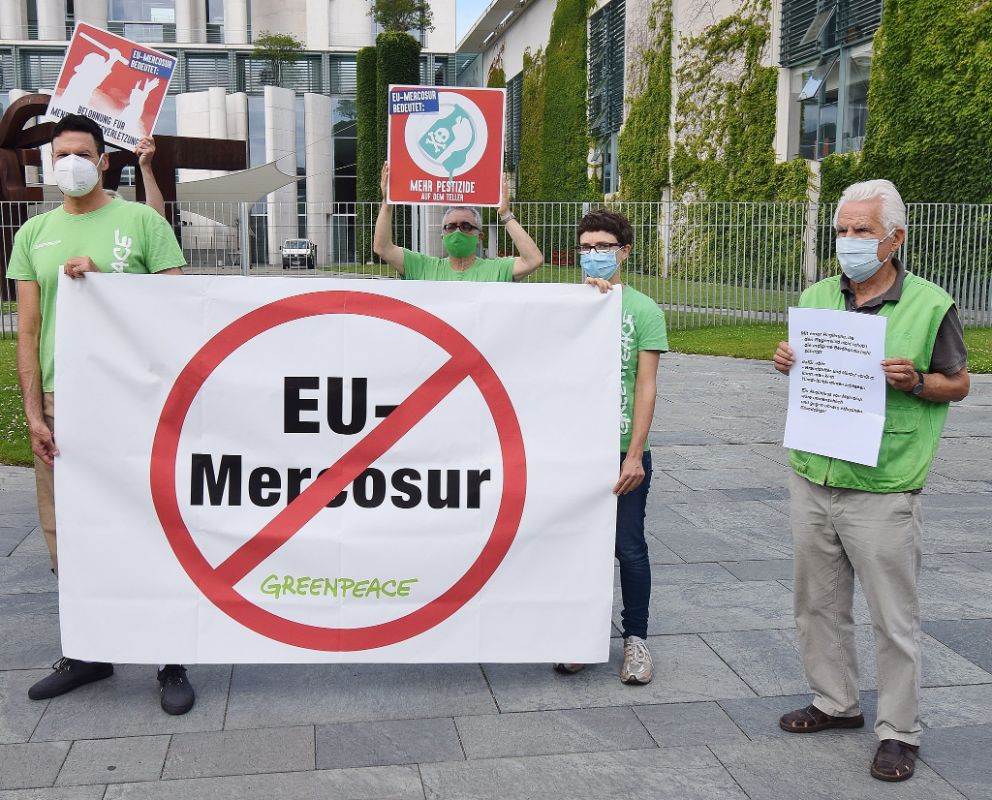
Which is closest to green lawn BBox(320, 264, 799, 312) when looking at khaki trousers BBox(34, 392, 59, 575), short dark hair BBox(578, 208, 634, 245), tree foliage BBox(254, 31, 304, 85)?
short dark hair BBox(578, 208, 634, 245)

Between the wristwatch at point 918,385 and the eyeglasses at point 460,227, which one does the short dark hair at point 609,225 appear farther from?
the wristwatch at point 918,385

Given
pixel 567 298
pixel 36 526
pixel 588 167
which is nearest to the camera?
pixel 567 298

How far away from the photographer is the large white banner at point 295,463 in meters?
3.62

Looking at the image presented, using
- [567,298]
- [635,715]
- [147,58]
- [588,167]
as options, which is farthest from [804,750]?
[588,167]

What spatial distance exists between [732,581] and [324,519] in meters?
2.33

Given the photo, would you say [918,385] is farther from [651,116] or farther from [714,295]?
[651,116]

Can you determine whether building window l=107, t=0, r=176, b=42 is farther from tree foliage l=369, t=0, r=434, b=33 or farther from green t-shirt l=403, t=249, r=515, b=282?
green t-shirt l=403, t=249, r=515, b=282

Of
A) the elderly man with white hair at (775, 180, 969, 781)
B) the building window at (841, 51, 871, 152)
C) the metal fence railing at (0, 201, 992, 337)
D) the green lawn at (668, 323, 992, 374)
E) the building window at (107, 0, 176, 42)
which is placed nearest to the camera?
the elderly man with white hair at (775, 180, 969, 781)

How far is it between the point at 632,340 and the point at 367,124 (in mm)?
35694

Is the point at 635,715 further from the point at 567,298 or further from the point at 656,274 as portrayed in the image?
the point at 656,274

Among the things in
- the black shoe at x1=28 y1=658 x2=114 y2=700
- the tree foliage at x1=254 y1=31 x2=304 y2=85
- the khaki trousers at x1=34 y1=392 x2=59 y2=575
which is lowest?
the black shoe at x1=28 y1=658 x2=114 y2=700

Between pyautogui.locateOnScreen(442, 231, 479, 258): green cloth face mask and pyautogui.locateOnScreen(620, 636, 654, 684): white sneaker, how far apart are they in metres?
1.79

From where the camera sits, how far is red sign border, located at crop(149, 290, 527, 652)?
11.9 ft

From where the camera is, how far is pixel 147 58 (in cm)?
495
